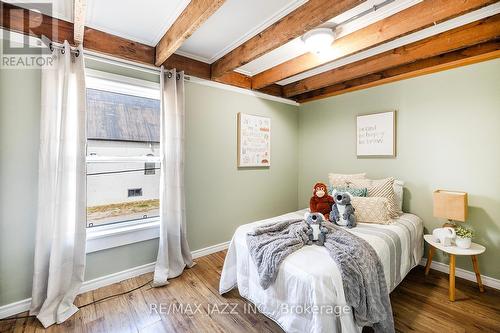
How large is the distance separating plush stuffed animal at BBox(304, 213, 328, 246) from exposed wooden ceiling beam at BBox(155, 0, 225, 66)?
170 cm

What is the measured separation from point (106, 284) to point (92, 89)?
195 cm

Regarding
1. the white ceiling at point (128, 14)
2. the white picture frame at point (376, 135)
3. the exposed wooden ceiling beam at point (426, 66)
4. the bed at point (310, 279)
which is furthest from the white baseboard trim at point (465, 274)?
the white ceiling at point (128, 14)

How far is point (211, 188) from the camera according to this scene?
2.96m

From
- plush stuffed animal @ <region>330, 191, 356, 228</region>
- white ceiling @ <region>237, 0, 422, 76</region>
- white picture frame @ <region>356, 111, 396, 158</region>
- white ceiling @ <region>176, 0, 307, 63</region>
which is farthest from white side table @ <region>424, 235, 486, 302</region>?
white ceiling @ <region>176, 0, 307, 63</region>

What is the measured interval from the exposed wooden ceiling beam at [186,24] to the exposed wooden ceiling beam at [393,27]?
1.36 metres

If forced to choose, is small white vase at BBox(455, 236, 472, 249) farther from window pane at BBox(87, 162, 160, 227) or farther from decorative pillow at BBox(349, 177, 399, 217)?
window pane at BBox(87, 162, 160, 227)

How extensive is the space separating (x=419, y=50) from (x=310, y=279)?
2.47m

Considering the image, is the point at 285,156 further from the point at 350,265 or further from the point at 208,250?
the point at 350,265

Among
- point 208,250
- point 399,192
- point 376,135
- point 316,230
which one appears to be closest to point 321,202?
point 316,230

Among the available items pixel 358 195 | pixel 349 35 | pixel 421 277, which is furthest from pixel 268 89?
pixel 421 277

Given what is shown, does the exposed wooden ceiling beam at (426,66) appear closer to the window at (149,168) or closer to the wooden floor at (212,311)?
the wooden floor at (212,311)

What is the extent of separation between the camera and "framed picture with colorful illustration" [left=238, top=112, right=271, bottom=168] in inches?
127

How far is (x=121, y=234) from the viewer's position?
7.48 feet

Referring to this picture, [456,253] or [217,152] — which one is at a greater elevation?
[217,152]
